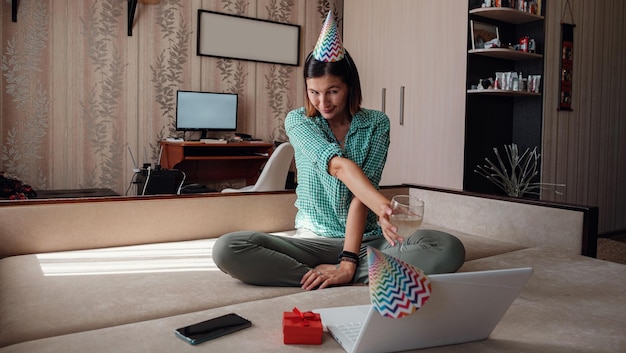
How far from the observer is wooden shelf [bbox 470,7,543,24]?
393 cm

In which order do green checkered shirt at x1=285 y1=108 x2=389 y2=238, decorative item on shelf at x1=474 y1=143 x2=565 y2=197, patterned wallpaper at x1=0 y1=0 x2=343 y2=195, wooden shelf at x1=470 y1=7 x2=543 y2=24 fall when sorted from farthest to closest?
patterned wallpaper at x1=0 y1=0 x2=343 y2=195 → decorative item on shelf at x1=474 y1=143 x2=565 y2=197 → wooden shelf at x1=470 y1=7 x2=543 y2=24 → green checkered shirt at x1=285 y1=108 x2=389 y2=238

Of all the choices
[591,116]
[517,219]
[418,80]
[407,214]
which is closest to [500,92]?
[418,80]

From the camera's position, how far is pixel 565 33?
4246 millimetres

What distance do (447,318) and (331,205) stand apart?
33.4 inches

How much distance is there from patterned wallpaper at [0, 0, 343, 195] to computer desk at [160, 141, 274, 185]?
0.95 ft

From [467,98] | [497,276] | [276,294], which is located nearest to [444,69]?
[467,98]

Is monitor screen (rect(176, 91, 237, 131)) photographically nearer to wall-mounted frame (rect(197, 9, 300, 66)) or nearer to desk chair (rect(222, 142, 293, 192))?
wall-mounted frame (rect(197, 9, 300, 66))

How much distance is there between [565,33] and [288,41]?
2.77m

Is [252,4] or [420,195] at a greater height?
[252,4]

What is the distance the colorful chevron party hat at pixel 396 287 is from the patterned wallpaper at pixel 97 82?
4.34m

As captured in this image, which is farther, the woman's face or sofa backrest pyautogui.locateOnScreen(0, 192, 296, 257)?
sofa backrest pyautogui.locateOnScreen(0, 192, 296, 257)

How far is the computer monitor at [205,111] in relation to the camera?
5074 mm

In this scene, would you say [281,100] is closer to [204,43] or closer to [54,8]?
[204,43]

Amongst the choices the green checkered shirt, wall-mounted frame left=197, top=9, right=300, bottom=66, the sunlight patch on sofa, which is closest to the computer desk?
wall-mounted frame left=197, top=9, right=300, bottom=66
